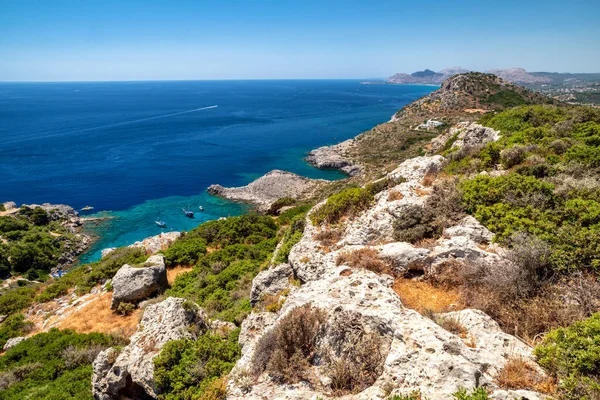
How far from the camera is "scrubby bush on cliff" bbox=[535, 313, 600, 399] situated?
4059mm

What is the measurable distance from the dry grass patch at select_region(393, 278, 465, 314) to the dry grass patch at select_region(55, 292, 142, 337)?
1309 centimetres

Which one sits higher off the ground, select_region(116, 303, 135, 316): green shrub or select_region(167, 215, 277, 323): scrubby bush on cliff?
select_region(167, 215, 277, 323): scrubby bush on cliff

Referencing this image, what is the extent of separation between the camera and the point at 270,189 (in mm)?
54938

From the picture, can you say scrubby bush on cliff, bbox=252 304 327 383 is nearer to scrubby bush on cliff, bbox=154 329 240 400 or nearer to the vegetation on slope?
scrubby bush on cliff, bbox=154 329 240 400

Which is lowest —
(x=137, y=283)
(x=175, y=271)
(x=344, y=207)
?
(x=175, y=271)

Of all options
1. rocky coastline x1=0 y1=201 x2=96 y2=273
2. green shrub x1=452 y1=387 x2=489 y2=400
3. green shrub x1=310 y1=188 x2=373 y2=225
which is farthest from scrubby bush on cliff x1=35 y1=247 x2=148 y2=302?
green shrub x1=452 y1=387 x2=489 y2=400

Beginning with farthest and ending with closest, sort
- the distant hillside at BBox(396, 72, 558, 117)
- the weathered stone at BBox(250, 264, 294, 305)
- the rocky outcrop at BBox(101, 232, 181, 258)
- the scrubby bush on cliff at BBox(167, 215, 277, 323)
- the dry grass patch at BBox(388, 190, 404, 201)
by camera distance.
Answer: the distant hillside at BBox(396, 72, 558, 117) < the rocky outcrop at BBox(101, 232, 181, 258) < the scrubby bush on cliff at BBox(167, 215, 277, 323) < the dry grass patch at BBox(388, 190, 404, 201) < the weathered stone at BBox(250, 264, 294, 305)

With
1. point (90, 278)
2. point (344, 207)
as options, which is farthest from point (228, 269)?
point (90, 278)

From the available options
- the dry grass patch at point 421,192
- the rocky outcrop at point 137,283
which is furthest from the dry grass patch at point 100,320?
the dry grass patch at point 421,192

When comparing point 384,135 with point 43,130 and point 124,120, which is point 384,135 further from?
point 43,130

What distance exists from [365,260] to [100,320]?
50.2ft

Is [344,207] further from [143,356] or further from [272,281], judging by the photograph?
[143,356]

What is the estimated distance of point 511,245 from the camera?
26.4ft

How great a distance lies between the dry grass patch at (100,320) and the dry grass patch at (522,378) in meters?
15.0
